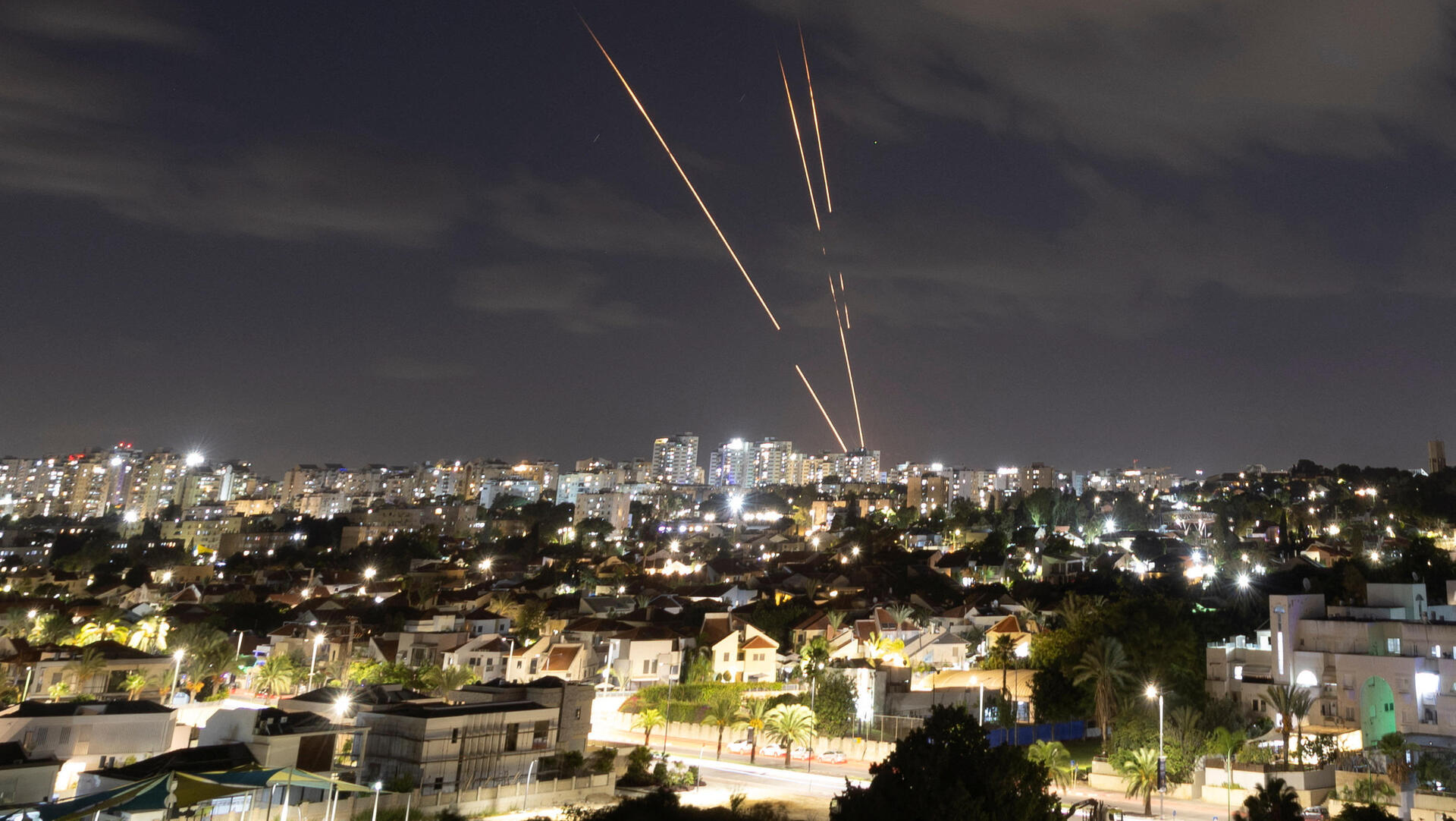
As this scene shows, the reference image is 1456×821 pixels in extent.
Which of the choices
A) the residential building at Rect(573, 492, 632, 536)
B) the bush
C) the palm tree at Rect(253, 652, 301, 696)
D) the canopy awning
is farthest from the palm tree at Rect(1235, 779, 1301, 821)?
the residential building at Rect(573, 492, 632, 536)

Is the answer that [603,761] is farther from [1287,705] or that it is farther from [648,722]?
[1287,705]

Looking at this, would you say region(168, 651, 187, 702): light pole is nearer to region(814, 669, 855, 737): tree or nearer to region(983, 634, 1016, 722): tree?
region(814, 669, 855, 737): tree

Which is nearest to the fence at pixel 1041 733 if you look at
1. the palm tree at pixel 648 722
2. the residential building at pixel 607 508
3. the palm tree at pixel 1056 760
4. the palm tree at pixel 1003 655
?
the palm tree at pixel 1003 655

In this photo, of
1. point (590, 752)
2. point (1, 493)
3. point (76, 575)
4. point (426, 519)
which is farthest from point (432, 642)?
point (1, 493)

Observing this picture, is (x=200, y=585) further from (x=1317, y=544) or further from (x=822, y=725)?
(x=1317, y=544)

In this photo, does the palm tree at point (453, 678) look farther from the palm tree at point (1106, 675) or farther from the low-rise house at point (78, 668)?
the palm tree at point (1106, 675)

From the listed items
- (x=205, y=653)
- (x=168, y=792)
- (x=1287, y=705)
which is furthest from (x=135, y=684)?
(x=1287, y=705)

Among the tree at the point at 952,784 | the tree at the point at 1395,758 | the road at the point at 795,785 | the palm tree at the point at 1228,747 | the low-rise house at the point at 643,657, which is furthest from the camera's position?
A: the low-rise house at the point at 643,657
